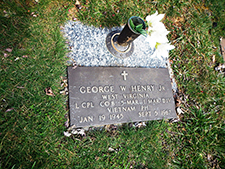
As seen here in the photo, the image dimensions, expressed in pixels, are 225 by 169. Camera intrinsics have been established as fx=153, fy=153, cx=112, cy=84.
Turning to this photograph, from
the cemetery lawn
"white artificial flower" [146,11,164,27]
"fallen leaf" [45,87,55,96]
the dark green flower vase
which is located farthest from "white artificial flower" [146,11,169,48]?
"fallen leaf" [45,87,55,96]

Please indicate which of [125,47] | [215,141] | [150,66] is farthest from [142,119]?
[215,141]

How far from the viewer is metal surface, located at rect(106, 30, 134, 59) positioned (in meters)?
2.47

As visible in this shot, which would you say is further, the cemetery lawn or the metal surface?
the metal surface

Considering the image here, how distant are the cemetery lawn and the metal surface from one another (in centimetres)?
25

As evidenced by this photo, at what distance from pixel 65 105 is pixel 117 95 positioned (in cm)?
76

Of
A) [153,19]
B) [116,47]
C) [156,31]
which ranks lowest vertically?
[156,31]

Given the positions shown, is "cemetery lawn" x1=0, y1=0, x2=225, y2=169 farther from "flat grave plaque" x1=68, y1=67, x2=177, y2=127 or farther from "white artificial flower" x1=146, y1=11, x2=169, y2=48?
"white artificial flower" x1=146, y1=11, x2=169, y2=48

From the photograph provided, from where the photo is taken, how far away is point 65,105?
2.15m

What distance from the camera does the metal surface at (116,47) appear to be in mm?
2471

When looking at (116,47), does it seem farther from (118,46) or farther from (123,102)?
(123,102)

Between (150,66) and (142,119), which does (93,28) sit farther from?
(142,119)

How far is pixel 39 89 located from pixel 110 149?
1307 millimetres

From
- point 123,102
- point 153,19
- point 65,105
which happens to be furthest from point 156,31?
point 65,105

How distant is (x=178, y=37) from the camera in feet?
10.1
